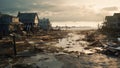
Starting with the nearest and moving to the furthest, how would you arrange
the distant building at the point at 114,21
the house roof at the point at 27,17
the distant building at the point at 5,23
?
1. the distant building at the point at 5,23
2. the distant building at the point at 114,21
3. the house roof at the point at 27,17

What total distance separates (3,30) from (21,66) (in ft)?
141

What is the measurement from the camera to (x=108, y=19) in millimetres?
94875

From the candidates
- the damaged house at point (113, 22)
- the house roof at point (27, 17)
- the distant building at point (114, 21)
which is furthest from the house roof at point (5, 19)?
the distant building at point (114, 21)

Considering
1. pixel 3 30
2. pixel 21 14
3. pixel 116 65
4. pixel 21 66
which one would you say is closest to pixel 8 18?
pixel 3 30

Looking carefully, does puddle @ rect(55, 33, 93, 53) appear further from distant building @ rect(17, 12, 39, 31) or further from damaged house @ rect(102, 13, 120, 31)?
damaged house @ rect(102, 13, 120, 31)

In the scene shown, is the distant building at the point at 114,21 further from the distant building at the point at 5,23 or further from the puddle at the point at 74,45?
the distant building at the point at 5,23

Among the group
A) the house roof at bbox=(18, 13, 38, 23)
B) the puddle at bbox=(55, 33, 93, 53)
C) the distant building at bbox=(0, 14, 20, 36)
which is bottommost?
the puddle at bbox=(55, 33, 93, 53)

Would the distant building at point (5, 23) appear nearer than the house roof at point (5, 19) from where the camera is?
Yes

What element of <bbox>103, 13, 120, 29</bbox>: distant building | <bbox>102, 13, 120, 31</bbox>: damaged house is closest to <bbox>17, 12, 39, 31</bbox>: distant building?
<bbox>102, 13, 120, 31</bbox>: damaged house

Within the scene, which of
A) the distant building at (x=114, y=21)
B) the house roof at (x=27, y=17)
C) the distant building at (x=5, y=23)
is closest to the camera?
the distant building at (x=5, y=23)

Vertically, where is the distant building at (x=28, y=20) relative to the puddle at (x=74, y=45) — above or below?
above

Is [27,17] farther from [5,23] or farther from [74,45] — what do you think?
[74,45]

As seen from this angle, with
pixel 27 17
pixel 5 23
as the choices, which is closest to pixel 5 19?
pixel 5 23

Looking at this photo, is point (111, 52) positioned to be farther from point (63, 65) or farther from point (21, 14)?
point (21, 14)
